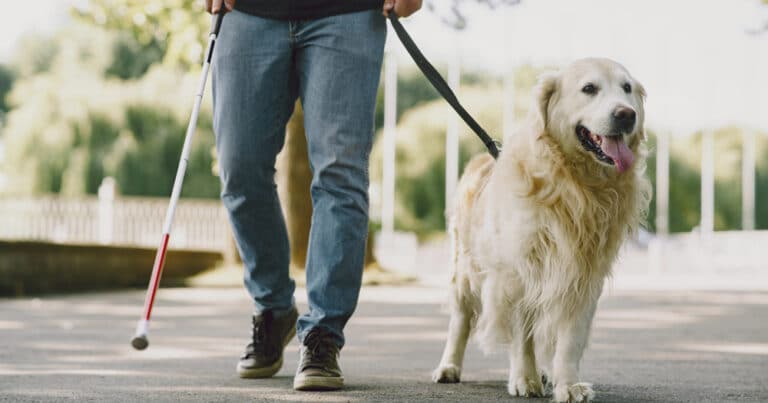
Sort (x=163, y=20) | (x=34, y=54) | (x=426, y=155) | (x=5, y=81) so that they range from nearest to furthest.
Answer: (x=163, y=20)
(x=426, y=155)
(x=34, y=54)
(x=5, y=81)

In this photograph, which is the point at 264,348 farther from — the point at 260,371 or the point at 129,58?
the point at 129,58

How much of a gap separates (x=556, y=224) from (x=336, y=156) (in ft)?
2.64

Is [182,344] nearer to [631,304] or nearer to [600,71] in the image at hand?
[600,71]

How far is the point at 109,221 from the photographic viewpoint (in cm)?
2047

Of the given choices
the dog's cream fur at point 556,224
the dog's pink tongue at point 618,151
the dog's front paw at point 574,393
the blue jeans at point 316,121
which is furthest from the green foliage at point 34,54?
the dog's front paw at point 574,393

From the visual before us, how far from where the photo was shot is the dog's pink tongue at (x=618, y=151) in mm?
3865

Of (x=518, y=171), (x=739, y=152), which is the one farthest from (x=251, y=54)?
(x=739, y=152)

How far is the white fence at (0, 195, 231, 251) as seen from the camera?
57.8ft

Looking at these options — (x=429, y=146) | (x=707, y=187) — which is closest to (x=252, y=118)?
(x=429, y=146)

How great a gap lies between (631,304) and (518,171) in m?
7.30

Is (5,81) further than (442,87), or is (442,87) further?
(5,81)

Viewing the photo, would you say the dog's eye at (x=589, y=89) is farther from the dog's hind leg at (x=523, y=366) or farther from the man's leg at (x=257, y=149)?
the man's leg at (x=257, y=149)

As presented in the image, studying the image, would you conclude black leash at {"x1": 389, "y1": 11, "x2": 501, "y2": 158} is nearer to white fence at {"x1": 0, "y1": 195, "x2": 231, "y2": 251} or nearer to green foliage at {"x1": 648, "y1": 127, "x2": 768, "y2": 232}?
white fence at {"x1": 0, "y1": 195, "x2": 231, "y2": 251}

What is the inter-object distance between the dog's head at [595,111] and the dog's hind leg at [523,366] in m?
0.67
